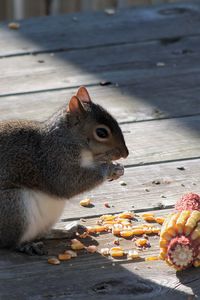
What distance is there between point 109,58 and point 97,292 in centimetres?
200

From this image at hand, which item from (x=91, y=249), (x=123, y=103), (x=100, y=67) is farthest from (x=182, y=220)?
(x=100, y=67)

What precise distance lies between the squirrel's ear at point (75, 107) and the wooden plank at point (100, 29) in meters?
1.38

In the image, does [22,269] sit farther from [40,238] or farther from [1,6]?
[1,6]

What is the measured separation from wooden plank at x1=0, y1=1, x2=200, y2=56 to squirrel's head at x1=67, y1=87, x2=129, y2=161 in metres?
1.38

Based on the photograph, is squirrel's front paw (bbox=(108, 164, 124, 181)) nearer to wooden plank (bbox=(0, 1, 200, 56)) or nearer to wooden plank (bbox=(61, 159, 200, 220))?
wooden plank (bbox=(61, 159, 200, 220))

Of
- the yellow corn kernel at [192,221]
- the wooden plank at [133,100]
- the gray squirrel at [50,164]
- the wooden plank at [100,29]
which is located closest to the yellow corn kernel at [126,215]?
the gray squirrel at [50,164]

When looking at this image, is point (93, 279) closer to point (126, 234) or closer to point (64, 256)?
point (64, 256)

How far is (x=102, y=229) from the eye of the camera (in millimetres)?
3031

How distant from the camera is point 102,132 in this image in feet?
→ 10.3

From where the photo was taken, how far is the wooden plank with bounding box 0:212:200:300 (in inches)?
102

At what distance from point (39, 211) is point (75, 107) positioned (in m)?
0.38

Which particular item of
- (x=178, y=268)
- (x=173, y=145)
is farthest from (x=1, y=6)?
(x=178, y=268)

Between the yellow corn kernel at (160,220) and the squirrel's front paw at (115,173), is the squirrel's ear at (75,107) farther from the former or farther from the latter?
the yellow corn kernel at (160,220)

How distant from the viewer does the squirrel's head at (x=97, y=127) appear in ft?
10.3
